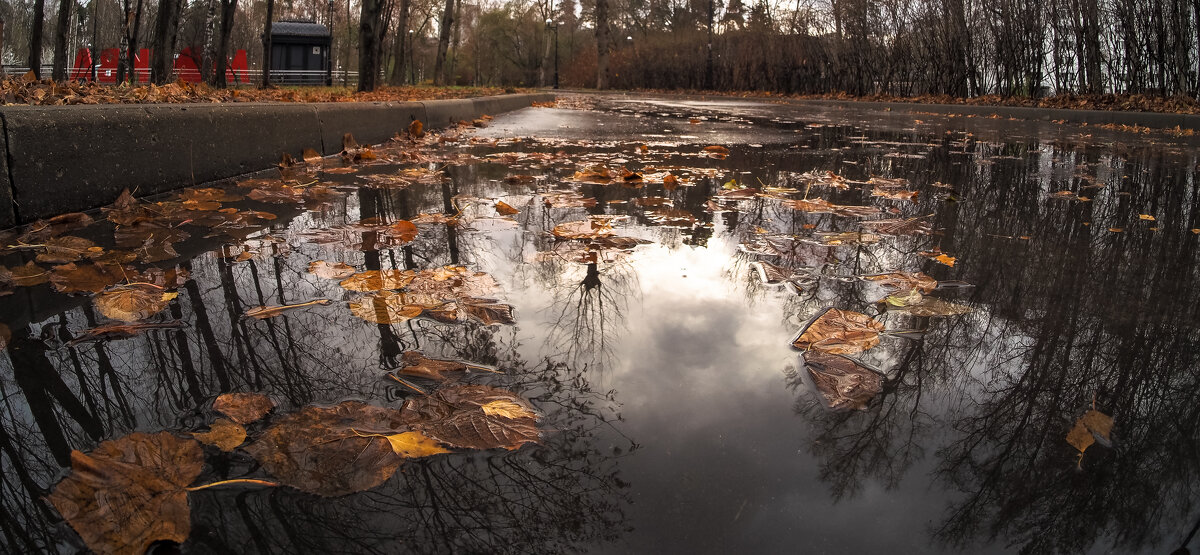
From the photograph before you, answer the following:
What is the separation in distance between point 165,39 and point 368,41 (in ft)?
8.94

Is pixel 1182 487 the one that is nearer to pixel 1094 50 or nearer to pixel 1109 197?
pixel 1109 197

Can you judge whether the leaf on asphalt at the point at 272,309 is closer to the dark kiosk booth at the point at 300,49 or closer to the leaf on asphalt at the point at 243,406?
the leaf on asphalt at the point at 243,406

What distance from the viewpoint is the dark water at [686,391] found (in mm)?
982

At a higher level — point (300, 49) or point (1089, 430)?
point (300, 49)

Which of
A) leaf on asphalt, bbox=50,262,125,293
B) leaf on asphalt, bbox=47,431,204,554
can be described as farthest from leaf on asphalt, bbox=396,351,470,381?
leaf on asphalt, bbox=50,262,125,293

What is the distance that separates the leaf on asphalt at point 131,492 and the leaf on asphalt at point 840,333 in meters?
1.28

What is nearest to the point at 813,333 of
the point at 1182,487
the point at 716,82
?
the point at 1182,487

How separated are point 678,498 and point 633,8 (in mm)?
57593

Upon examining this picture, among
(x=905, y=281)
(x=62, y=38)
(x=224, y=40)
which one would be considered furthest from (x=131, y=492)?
(x=62, y=38)

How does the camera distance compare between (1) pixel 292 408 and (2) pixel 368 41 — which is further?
(2) pixel 368 41

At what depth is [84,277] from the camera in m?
2.00

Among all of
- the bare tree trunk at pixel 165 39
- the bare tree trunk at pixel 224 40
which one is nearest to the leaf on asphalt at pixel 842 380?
the bare tree trunk at pixel 165 39

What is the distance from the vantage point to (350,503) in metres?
1.02

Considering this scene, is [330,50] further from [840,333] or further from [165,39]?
[840,333]
